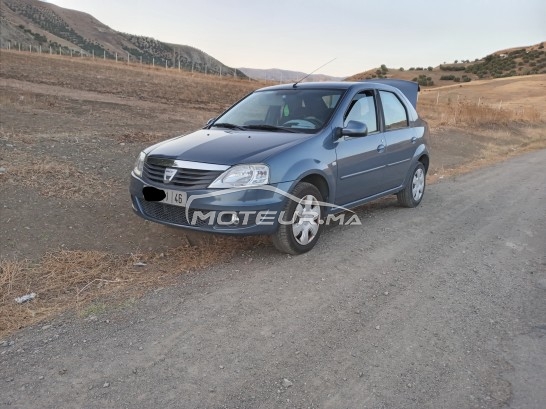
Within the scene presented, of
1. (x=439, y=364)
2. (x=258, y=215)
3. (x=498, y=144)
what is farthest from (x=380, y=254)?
(x=498, y=144)

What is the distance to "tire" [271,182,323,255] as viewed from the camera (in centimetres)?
481

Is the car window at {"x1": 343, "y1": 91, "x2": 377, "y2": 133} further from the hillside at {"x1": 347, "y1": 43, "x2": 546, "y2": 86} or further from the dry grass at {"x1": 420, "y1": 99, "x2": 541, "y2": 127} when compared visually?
the hillside at {"x1": 347, "y1": 43, "x2": 546, "y2": 86}

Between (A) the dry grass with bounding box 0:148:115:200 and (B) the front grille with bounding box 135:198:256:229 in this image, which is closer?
(B) the front grille with bounding box 135:198:256:229

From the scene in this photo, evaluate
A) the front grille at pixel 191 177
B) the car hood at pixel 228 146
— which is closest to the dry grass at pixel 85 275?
the front grille at pixel 191 177

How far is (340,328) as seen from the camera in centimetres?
365

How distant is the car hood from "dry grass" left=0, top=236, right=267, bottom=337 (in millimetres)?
1018

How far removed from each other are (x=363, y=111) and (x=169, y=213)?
8.65ft

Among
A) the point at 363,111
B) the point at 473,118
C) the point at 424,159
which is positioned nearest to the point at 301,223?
the point at 363,111

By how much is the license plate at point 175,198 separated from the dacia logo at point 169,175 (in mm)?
101

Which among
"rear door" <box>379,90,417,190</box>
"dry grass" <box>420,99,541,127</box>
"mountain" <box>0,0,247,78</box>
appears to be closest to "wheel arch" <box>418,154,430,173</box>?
"rear door" <box>379,90,417,190</box>

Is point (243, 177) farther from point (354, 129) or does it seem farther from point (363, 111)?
point (363, 111)

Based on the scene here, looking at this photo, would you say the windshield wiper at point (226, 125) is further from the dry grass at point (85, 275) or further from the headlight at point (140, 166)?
the dry grass at point (85, 275)

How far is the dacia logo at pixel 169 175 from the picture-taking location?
4704 mm

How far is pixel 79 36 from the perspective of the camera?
399 feet
